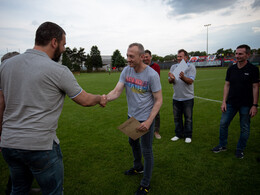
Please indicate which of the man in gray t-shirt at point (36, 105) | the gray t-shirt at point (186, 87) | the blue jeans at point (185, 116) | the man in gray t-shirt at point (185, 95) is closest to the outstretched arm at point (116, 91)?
the man in gray t-shirt at point (36, 105)

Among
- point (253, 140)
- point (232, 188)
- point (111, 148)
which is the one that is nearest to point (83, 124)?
point (111, 148)

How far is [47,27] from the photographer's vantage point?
1700 millimetres

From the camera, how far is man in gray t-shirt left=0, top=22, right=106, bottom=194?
1566mm

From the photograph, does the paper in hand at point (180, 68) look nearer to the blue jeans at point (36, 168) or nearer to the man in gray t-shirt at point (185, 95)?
the man in gray t-shirt at point (185, 95)

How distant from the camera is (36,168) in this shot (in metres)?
1.66

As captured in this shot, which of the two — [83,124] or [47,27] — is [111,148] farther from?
[47,27]

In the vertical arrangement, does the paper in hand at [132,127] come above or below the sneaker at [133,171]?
above

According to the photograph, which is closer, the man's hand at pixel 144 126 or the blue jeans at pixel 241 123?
the man's hand at pixel 144 126

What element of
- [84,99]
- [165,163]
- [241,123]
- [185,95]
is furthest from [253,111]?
[84,99]

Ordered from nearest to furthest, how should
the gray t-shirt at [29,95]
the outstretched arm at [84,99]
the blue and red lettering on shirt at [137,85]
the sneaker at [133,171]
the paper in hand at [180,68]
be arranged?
1. the gray t-shirt at [29,95]
2. the outstretched arm at [84,99]
3. the blue and red lettering on shirt at [137,85]
4. the sneaker at [133,171]
5. the paper in hand at [180,68]

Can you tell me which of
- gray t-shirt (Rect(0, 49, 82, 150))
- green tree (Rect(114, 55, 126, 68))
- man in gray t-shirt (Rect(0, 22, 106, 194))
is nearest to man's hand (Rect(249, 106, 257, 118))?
man in gray t-shirt (Rect(0, 22, 106, 194))

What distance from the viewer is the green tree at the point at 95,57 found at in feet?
252

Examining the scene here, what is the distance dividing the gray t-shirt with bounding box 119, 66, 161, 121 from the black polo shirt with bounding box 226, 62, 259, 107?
7.29 feet

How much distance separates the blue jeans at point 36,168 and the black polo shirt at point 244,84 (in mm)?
3732
